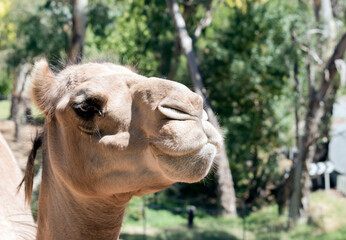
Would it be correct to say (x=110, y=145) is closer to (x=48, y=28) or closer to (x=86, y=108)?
(x=86, y=108)

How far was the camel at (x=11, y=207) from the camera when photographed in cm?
292

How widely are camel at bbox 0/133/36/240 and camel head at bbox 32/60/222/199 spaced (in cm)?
62

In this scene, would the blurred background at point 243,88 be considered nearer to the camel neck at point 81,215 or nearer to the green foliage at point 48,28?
the green foliage at point 48,28

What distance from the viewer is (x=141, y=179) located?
224 centimetres

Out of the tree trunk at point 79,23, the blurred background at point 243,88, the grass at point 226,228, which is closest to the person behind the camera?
the tree trunk at point 79,23

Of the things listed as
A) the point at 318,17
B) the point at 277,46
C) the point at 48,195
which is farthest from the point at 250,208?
the point at 48,195

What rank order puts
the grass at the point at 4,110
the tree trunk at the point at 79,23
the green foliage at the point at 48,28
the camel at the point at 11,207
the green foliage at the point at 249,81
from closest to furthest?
the camel at the point at 11,207, the tree trunk at the point at 79,23, the green foliage at the point at 48,28, the green foliage at the point at 249,81, the grass at the point at 4,110

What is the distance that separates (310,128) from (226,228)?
3.62 meters

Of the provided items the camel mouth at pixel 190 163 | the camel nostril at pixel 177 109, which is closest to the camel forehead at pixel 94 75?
the camel nostril at pixel 177 109

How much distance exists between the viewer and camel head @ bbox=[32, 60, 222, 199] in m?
2.01

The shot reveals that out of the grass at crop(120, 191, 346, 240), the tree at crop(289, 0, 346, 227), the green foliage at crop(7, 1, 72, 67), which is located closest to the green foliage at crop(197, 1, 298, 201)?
the tree at crop(289, 0, 346, 227)

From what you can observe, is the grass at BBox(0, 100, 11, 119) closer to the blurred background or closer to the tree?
the blurred background

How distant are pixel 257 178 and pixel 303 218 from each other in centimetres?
540

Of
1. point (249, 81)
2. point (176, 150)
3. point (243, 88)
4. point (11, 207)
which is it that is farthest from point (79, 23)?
point (243, 88)
